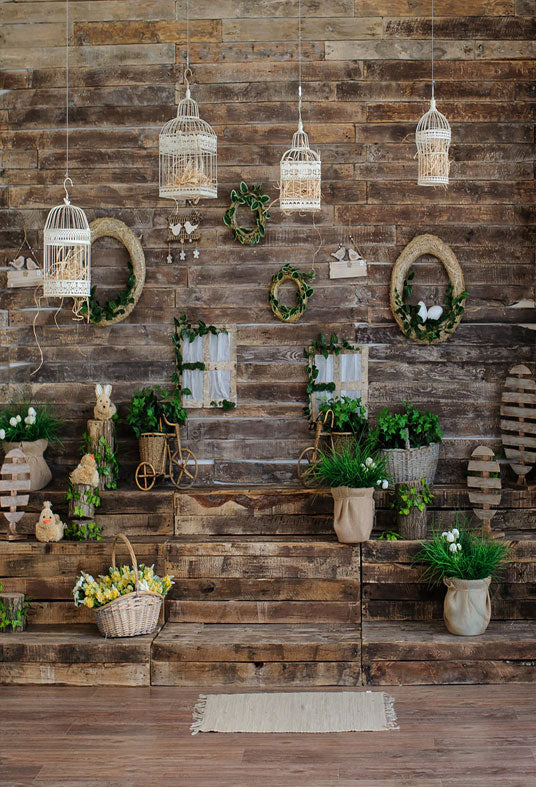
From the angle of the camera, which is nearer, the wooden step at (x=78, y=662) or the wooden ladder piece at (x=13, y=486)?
the wooden step at (x=78, y=662)

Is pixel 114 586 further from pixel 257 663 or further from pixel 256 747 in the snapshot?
pixel 256 747

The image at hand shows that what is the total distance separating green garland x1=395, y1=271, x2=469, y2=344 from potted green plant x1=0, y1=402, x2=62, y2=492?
2.54 metres

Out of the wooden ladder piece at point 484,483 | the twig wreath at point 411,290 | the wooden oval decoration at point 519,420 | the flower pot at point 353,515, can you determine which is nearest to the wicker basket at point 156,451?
the flower pot at point 353,515

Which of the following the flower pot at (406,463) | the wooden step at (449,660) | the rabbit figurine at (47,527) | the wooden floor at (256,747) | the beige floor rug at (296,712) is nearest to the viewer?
the wooden floor at (256,747)

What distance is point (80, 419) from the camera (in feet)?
21.9

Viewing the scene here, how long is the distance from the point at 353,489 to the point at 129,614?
149cm

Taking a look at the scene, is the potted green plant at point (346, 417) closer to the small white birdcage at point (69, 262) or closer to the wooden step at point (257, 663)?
the wooden step at point (257, 663)

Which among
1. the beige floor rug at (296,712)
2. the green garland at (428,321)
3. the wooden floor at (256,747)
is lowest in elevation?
the wooden floor at (256,747)

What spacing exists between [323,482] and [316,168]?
207 centimetres

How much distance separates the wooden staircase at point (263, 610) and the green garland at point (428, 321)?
4.12ft

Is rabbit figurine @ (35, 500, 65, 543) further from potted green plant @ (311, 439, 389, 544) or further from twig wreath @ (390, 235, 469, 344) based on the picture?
twig wreath @ (390, 235, 469, 344)

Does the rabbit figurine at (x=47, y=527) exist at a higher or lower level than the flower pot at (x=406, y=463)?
lower

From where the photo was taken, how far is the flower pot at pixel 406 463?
19.7ft

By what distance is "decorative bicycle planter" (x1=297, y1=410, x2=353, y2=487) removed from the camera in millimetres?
6230
